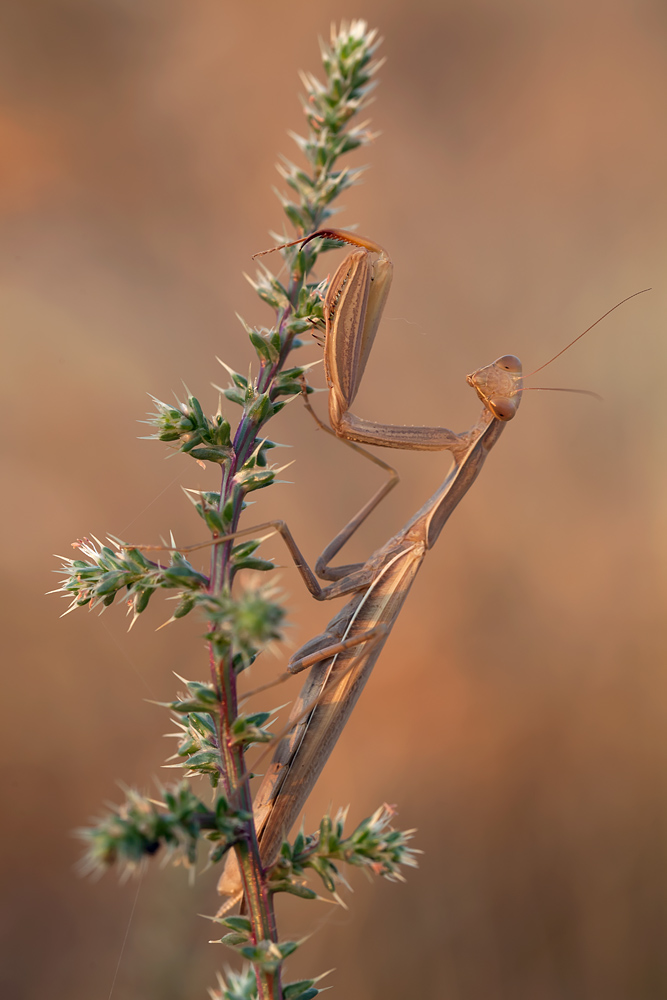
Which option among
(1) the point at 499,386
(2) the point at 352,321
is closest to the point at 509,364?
(1) the point at 499,386

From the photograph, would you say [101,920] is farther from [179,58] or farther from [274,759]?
[179,58]

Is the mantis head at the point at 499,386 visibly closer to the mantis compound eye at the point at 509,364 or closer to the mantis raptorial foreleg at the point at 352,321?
the mantis compound eye at the point at 509,364

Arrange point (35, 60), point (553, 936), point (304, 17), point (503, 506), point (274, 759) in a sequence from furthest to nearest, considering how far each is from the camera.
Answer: point (503, 506) < point (304, 17) < point (553, 936) < point (35, 60) < point (274, 759)

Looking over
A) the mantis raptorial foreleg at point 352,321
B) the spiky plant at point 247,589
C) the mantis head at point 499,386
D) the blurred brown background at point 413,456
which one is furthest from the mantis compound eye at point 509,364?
the blurred brown background at point 413,456

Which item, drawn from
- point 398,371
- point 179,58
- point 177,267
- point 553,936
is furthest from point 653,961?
point 179,58

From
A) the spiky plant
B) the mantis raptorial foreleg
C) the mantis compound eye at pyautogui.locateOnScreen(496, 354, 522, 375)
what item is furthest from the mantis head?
the spiky plant

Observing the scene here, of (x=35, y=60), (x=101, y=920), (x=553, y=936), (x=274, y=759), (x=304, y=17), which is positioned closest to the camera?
(x=274, y=759)

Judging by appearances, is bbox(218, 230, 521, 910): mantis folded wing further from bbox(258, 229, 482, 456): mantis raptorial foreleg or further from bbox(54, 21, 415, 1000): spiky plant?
bbox(54, 21, 415, 1000): spiky plant

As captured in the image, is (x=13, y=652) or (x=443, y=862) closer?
(x=13, y=652)
